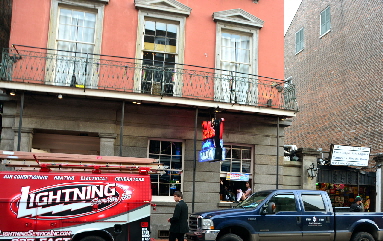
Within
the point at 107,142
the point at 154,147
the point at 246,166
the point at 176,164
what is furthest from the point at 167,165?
the point at 246,166

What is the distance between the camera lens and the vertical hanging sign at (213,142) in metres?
12.7

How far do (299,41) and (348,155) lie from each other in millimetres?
12291

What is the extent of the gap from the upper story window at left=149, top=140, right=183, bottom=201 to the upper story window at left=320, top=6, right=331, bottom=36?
14.2 m

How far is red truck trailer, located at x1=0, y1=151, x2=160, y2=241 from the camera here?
8688 millimetres

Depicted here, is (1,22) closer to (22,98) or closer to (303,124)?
(22,98)

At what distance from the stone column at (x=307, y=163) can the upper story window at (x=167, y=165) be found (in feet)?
16.0

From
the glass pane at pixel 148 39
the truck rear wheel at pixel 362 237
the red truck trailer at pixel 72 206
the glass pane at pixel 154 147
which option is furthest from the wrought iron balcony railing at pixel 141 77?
the truck rear wheel at pixel 362 237

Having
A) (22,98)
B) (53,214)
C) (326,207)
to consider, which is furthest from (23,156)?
(326,207)

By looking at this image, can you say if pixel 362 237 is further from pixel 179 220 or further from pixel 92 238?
pixel 92 238

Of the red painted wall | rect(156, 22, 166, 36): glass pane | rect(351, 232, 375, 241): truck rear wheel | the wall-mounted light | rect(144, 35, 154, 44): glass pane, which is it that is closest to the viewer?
rect(351, 232, 375, 241): truck rear wheel

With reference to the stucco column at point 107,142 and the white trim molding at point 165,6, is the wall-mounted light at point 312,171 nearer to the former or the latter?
the white trim molding at point 165,6

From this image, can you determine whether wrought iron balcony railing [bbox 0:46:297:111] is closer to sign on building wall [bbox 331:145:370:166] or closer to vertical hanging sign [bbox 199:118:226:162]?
vertical hanging sign [bbox 199:118:226:162]

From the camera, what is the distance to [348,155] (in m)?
17.0

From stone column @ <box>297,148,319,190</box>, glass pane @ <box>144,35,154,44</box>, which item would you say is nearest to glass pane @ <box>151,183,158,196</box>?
glass pane @ <box>144,35,154,44</box>
